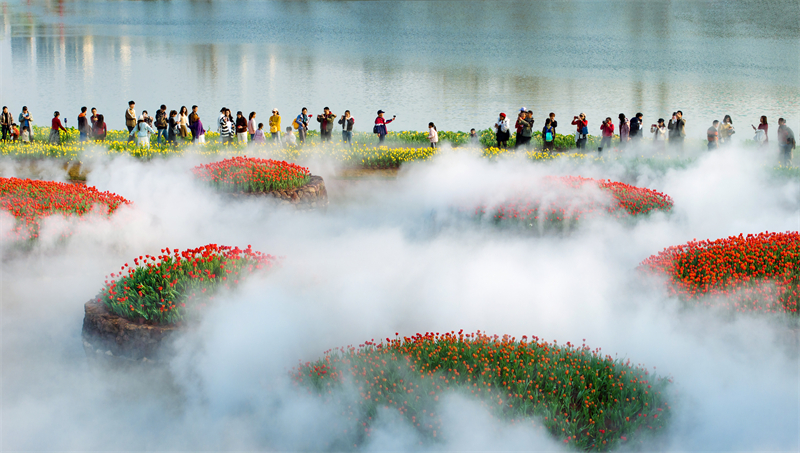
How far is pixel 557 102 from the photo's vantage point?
158 feet

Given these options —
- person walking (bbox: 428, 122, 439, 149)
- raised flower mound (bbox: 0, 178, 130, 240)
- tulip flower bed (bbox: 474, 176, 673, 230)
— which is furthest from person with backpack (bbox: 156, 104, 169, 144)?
tulip flower bed (bbox: 474, 176, 673, 230)

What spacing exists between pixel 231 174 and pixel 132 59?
63236 mm

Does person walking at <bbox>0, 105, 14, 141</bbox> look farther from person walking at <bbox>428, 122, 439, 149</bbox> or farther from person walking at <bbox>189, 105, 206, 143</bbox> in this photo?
person walking at <bbox>428, 122, 439, 149</bbox>

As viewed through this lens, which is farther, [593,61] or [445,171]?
[593,61]

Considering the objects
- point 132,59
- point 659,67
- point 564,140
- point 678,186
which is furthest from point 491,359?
point 132,59

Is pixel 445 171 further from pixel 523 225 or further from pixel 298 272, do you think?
pixel 298 272

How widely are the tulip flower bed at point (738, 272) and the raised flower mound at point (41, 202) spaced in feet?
33.7

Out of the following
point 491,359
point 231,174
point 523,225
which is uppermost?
point 231,174

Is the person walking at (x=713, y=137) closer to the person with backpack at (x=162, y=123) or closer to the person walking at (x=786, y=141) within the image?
→ the person walking at (x=786, y=141)

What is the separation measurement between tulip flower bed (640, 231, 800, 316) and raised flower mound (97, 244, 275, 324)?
6.22m

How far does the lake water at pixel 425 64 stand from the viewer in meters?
47.2

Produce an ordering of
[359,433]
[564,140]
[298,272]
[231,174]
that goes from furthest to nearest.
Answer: [564,140]
[231,174]
[298,272]
[359,433]

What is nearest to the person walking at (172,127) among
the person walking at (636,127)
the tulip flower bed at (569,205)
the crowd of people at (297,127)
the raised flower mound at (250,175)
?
the crowd of people at (297,127)

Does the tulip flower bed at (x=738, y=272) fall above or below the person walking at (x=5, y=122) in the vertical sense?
below
